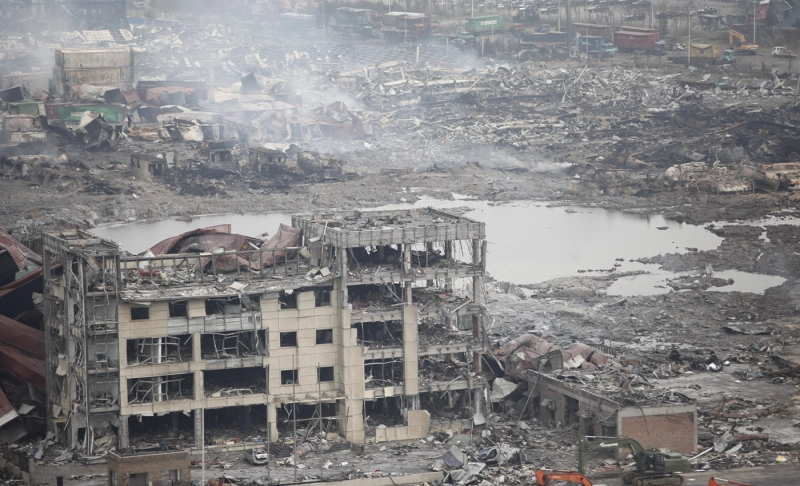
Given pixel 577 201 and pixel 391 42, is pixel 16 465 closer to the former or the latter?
pixel 577 201

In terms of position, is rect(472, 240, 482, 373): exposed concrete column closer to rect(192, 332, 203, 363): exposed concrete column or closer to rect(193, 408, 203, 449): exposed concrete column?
rect(192, 332, 203, 363): exposed concrete column

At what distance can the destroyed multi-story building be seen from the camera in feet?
131

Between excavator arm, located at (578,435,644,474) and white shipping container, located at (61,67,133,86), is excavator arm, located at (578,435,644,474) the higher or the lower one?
the lower one

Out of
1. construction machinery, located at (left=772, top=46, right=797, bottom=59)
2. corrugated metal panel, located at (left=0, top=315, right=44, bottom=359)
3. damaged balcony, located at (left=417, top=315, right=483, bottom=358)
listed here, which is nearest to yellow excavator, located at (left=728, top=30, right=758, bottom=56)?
construction machinery, located at (left=772, top=46, right=797, bottom=59)

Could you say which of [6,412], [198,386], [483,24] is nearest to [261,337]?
[198,386]

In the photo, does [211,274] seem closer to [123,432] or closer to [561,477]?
[123,432]

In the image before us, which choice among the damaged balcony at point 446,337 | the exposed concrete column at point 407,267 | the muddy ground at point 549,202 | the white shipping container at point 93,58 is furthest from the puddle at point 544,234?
the white shipping container at point 93,58

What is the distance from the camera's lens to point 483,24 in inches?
4515

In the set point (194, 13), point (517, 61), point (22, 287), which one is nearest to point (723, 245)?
point (22, 287)

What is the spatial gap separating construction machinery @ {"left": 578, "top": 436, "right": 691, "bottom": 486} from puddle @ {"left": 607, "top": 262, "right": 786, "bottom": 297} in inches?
860

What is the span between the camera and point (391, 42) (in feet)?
386

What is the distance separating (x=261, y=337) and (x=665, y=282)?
24.8 meters

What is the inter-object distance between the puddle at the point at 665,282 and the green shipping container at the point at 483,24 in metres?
53.8

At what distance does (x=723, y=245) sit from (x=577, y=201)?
1213 cm
